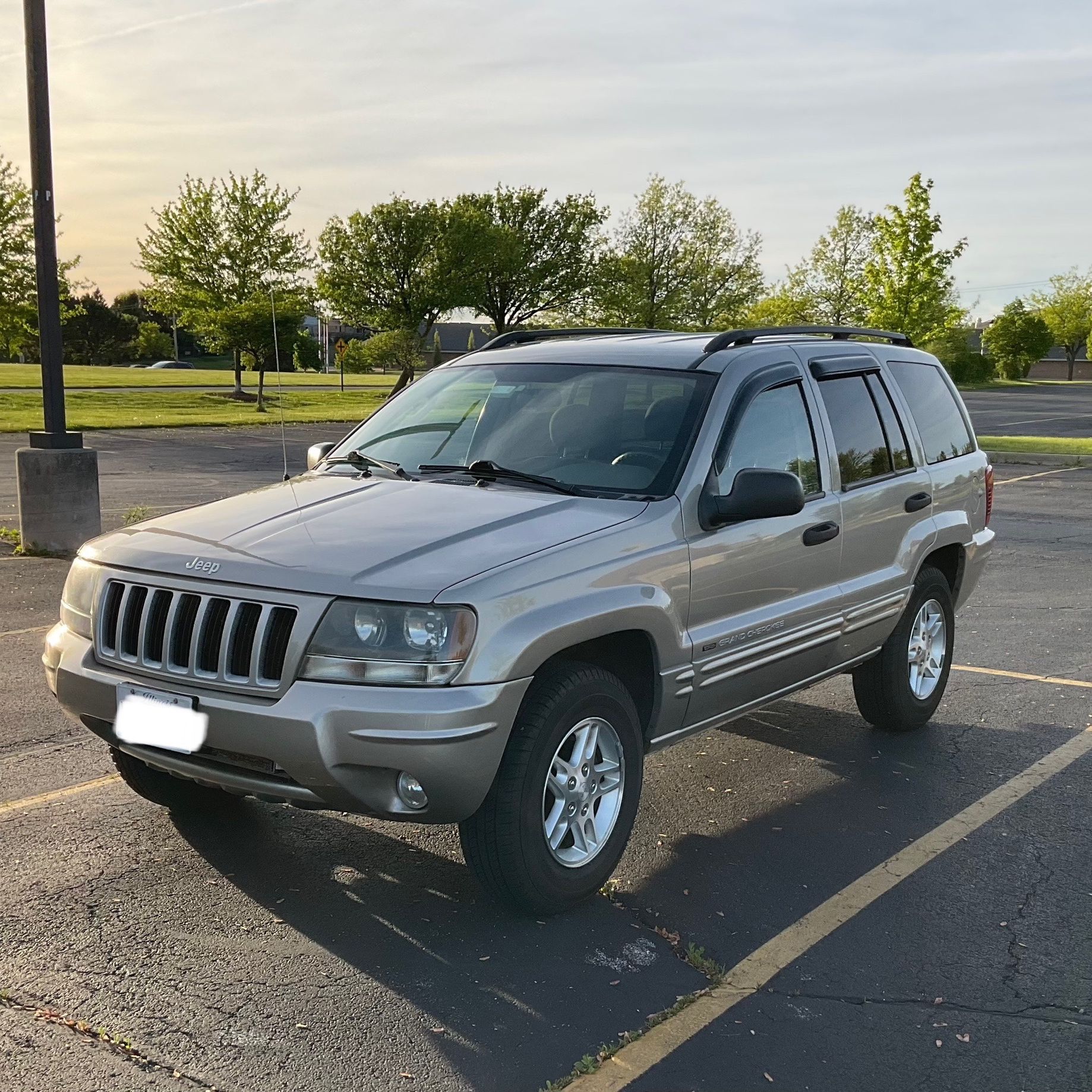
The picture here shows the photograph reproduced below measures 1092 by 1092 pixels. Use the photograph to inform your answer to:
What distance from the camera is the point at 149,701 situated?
13.0 feet

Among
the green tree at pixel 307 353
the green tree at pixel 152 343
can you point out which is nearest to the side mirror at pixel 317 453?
the green tree at pixel 307 353

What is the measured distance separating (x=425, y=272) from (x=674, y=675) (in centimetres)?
5012

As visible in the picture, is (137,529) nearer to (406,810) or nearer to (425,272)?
(406,810)

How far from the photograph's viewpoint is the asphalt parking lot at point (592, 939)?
3312mm

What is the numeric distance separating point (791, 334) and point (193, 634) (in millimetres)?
3188

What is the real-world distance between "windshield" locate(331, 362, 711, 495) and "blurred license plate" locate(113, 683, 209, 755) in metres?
1.51

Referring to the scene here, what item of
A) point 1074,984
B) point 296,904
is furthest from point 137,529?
point 1074,984

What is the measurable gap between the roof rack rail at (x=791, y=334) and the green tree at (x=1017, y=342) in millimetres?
87464

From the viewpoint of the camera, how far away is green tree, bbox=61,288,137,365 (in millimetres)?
86250

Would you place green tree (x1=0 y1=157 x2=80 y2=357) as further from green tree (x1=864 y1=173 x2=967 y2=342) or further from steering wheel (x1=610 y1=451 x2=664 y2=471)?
steering wheel (x1=610 y1=451 x2=664 y2=471)

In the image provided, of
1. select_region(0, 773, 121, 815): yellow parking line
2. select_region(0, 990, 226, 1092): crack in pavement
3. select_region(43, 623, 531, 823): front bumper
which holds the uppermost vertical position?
select_region(43, 623, 531, 823): front bumper

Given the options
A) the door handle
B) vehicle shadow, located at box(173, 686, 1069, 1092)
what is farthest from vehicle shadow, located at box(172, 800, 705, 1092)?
the door handle

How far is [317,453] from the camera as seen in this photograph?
18.8 ft

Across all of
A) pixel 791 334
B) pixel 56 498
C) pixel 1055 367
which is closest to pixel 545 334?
pixel 791 334
